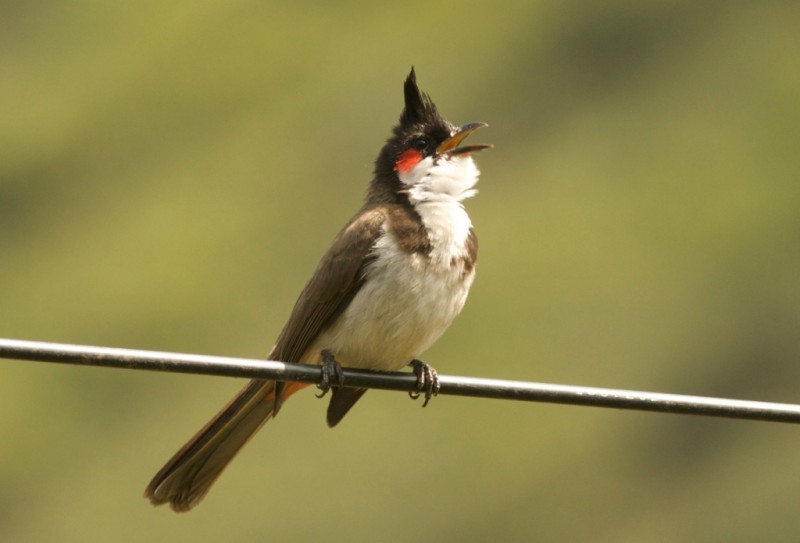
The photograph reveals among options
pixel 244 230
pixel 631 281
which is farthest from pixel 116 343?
pixel 631 281

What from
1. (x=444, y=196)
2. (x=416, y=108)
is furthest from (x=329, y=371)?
(x=416, y=108)

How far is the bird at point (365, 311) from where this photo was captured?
5762 millimetres

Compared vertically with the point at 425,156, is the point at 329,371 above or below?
below

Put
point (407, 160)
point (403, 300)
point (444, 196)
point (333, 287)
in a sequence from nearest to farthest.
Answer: point (403, 300), point (333, 287), point (444, 196), point (407, 160)

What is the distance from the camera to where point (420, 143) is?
21.3 ft

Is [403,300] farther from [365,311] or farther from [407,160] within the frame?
[407,160]

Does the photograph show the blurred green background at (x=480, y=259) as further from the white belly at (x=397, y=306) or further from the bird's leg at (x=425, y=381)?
the bird's leg at (x=425, y=381)

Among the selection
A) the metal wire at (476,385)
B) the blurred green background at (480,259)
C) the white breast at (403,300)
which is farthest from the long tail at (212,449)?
the blurred green background at (480,259)

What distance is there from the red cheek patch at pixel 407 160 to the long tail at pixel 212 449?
1.09 meters

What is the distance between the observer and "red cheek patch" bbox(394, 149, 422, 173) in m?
6.38

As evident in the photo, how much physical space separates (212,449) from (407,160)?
149 cm

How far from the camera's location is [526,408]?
22.1m

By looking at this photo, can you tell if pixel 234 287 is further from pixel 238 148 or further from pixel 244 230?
pixel 238 148

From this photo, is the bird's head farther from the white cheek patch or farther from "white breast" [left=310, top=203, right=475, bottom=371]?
"white breast" [left=310, top=203, right=475, bottom=371]
